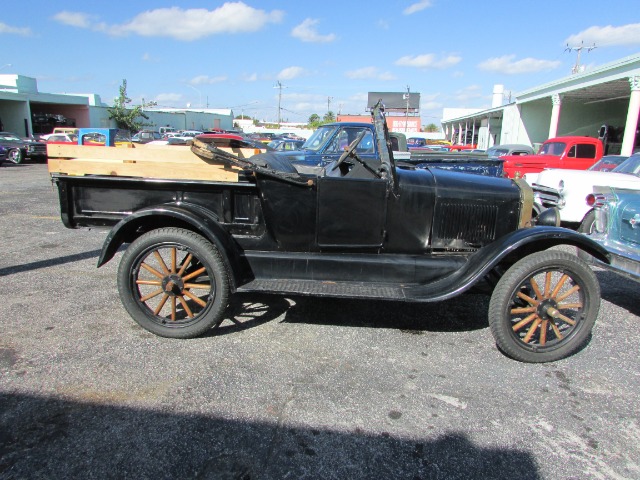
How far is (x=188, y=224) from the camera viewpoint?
336 centimetres

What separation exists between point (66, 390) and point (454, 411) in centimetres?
236

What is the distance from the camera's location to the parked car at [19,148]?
63.5 ft

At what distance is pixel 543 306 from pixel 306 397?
1.83 metres

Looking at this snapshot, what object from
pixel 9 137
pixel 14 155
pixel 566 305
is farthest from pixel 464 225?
pixel 9 137

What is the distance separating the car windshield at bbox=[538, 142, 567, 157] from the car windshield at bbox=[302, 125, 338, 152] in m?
7.24

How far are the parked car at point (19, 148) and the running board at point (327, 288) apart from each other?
2075 cm

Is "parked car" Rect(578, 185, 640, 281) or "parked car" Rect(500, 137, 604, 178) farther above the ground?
"parked car" Rect(500, 137, 604, 178)

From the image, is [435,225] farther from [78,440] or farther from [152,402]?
[78,440]

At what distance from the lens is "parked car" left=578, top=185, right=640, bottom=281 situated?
406 cm

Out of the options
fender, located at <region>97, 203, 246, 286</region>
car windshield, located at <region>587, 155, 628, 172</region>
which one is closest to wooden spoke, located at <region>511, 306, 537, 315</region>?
fender, located at <region>97, 203, 246, 286</region>

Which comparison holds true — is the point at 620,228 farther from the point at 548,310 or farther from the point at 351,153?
the point at 351,153

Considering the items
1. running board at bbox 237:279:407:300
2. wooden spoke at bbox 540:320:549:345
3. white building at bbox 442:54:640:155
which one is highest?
white building at bbox 442:54:640:155

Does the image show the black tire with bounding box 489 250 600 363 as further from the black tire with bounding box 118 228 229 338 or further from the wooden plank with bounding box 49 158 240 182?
the wooden plank with bounding box 49 158 240 182

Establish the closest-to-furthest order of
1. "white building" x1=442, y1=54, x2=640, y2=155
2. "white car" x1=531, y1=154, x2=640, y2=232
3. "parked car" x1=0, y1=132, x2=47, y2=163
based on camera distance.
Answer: "white car" x1=531, y1=154, x2=640, y2=232 < "white building" x1=442, y1=54, x2=640, y2=155 < "parked car" x1=0, y1=132, x2=47, y2=163
